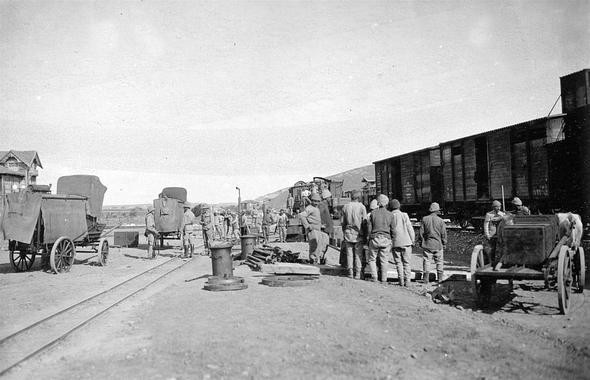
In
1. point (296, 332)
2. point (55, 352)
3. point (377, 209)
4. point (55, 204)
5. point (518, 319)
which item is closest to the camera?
point (55, 352)

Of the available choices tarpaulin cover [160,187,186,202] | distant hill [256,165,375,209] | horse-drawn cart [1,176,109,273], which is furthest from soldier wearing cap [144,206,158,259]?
distant hill [256,165,375,209]

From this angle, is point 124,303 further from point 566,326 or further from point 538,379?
point 566,326

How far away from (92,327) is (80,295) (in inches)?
122

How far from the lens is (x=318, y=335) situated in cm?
534

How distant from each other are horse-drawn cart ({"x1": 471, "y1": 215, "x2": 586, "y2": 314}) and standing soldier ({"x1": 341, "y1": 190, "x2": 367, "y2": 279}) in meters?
2.95

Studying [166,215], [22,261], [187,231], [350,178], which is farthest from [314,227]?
[350,178]

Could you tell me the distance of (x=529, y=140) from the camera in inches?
663

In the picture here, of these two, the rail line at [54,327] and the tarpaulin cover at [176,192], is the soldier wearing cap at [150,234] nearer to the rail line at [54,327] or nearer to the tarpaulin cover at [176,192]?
the rail line at [54,327]

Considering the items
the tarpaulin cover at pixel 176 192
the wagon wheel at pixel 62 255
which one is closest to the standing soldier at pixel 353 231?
the wagon wheel at pixel 62 255

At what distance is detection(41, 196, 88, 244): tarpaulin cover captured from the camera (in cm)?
1198

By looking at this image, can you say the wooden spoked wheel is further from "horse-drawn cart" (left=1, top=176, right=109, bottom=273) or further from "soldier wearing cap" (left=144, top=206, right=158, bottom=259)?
"soldier wearing cap" (left=144, top=206, right=158, bottom=259)

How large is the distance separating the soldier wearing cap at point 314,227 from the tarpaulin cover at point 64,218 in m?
7.01

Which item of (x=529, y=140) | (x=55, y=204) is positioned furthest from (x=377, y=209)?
(x=529, y=140)

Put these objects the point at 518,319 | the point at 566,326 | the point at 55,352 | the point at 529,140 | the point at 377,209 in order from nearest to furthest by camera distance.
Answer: the point at 55,352, the point at 566,326, the point at 518,319, the point at 377,209, the point at 529,140
